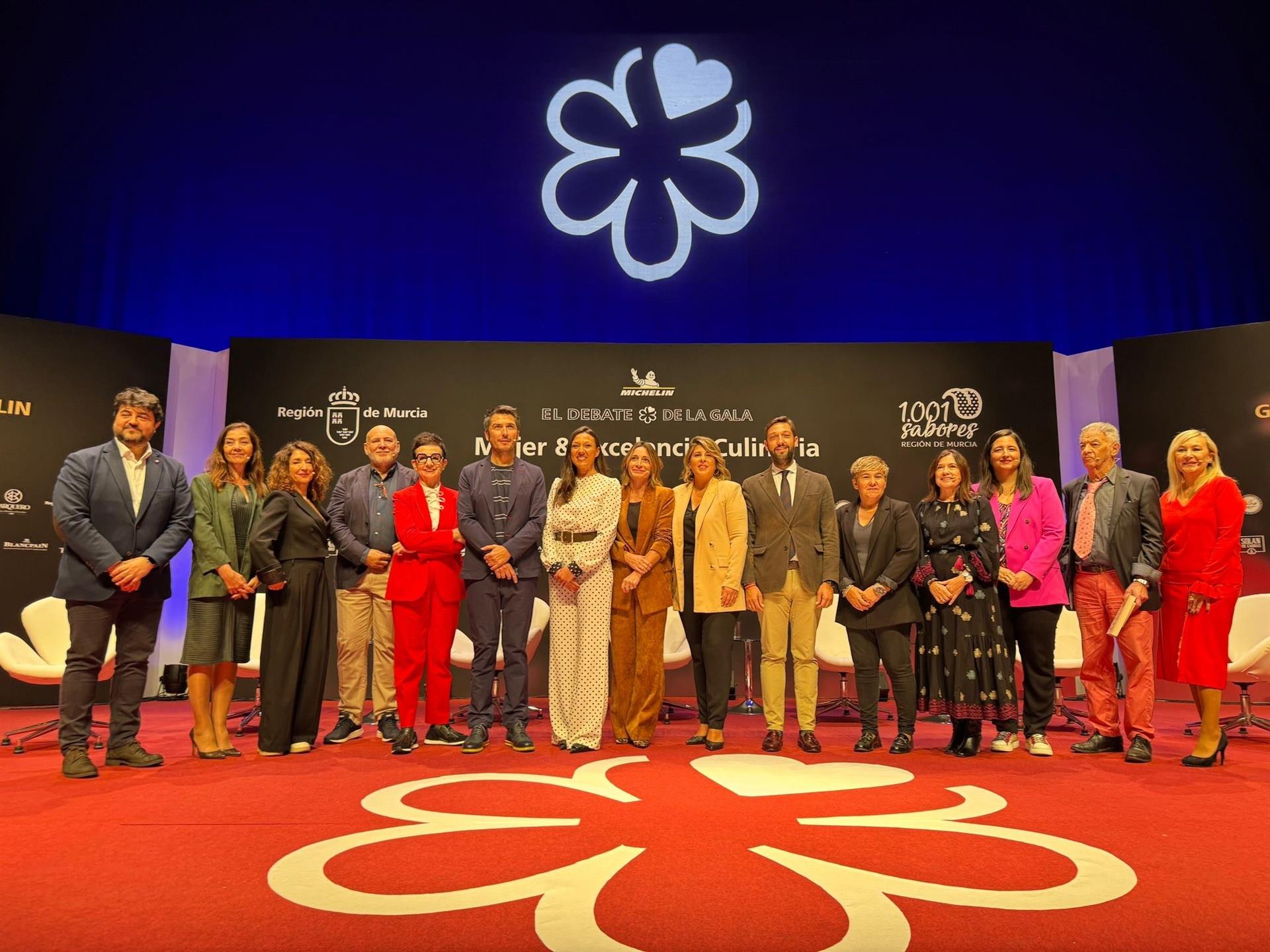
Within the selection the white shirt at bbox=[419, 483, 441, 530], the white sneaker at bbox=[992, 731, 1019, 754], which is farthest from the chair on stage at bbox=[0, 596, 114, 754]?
the white sneaker at bbox=[992, 731, 1019, 754]

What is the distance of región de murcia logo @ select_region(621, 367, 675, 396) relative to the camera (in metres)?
7.13

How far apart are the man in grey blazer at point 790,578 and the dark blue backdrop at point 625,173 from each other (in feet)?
13.9

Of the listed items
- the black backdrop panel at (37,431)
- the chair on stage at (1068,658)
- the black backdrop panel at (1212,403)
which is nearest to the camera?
the chair on stage at (1068,658)

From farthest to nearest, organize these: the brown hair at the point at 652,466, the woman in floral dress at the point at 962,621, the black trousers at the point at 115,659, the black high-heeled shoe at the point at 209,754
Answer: the brown hair at the point at 652,466
the woman in floral dress at the point at 962,621
the black high-heeled shoe at the point at 209,754
the black trousers at the point at 115,659

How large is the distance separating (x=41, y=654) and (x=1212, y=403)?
8.14 meters

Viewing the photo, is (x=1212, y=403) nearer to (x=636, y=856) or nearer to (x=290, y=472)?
(x=636, y=856)

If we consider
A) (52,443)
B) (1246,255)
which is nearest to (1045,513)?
(1246,255)

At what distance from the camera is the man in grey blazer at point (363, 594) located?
4.55 meters

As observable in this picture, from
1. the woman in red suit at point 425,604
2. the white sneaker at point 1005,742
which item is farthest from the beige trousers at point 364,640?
the white sneaker at point 1005,742

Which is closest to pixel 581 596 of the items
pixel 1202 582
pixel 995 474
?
pixel 995 474

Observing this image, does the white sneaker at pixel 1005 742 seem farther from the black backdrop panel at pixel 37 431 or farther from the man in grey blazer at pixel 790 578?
the black backdrop panel at pixel 37 431

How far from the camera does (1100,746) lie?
13.8 ft

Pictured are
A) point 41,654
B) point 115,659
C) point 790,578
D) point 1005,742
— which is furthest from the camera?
point 41,654

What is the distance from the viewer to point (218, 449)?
4.19 m
